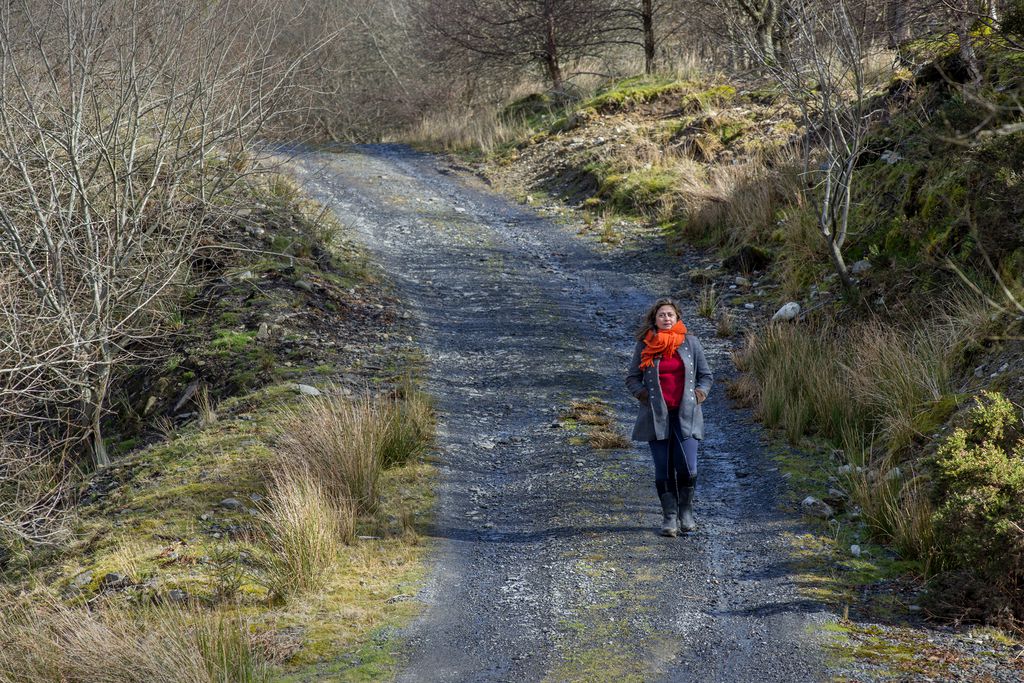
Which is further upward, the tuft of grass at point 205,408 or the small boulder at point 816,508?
the tuft of grass at point 205,408

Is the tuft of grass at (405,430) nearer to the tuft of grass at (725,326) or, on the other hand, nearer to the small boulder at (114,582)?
the small boulder at (114,582)

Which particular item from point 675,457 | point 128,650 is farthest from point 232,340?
point 128,650

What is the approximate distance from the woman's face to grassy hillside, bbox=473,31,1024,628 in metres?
1.53

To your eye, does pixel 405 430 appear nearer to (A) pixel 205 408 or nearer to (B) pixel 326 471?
(B) pixel 326 471

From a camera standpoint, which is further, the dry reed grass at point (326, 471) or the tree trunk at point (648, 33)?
the tree trunk at point (648, 33)

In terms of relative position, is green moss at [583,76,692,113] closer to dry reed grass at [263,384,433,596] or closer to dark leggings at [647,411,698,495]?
dry reed grass at [263,384,433,596]

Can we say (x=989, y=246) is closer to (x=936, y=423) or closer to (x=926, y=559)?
(x=936, y=423)

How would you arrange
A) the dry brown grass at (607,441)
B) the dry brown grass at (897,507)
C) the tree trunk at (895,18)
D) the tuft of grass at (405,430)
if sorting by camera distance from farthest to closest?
the tree trunk at (895,18) < the dry brown grass at (607,441) < the tuft of grass at (405,430) < the dry brown grass at (897,507)

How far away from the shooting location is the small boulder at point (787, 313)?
28.2 feet

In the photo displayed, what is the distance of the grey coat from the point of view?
17.9ft

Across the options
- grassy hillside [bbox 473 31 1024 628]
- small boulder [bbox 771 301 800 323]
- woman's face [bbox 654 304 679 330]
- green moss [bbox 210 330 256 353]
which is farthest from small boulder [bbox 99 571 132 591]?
small boulder [bbox 771 301 800 323]

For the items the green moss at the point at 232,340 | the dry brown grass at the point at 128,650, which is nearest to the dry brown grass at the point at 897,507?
the dry brown grass at the point at 128,650

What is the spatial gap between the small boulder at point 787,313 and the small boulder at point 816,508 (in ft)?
10.3

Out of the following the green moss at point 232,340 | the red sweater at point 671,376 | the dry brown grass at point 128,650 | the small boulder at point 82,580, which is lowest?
the small boulder at point 82,580
